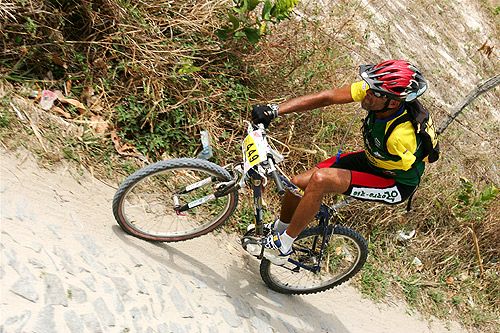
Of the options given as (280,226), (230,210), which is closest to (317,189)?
(280,226)

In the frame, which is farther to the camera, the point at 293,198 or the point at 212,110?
the point at 212,110

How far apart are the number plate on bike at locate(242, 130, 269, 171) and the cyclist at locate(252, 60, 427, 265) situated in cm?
13

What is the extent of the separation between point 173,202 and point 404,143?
2.01 meters

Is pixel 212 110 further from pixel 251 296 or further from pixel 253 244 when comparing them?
pixel 251 296

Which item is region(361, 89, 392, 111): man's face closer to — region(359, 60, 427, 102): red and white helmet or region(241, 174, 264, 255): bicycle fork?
region(359, 60, 427, 102): red and white helmet

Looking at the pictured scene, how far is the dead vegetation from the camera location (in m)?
4.68

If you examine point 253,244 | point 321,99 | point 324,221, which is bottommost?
point 253,244

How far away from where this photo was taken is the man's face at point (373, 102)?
148 inches

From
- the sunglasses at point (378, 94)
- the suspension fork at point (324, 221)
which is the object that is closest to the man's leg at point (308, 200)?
the suspension fork at point (324, 221)

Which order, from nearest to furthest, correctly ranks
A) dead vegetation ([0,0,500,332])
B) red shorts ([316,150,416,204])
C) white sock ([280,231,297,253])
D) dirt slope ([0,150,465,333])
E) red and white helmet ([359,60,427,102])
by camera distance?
dirt slope ([0,150,465,333])
red and white helmet ([359,60,427,102])
red shorts ([316,150,416,204])
white sock ([280,231,297,253])
dead vegetation ([0,0,500,332])

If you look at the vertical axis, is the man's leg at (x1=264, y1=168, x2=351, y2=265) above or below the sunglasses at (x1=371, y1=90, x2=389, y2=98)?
below

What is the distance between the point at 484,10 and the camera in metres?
11.9

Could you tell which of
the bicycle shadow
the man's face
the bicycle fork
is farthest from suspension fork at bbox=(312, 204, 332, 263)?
the man's face

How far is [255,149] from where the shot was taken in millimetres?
3760
